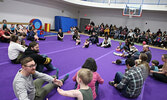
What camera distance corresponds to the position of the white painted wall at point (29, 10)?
35.8 ft

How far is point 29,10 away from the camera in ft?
42.1

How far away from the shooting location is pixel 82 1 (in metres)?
16.6

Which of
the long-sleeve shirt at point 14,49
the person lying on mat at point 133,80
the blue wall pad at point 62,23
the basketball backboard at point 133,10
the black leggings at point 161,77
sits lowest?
the black leggings at point 161,77

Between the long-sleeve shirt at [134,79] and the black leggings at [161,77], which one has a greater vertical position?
the long-sleeve shirt at [134,79]

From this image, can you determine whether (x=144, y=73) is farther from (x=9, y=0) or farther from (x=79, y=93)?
(x=9, y=0)

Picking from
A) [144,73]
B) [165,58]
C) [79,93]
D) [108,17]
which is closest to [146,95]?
[144,73]

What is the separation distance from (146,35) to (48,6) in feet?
43.7

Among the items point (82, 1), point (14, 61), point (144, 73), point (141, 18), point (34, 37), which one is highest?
point (82, 1)

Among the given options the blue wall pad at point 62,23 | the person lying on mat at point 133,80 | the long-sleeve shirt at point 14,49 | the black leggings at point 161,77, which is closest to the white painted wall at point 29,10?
the blue wall pad at point 62,23

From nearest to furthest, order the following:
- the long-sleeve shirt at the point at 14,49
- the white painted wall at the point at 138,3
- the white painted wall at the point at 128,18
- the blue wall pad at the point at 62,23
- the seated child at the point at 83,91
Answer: the seated child at the point at 83,91
the long-sleeve shirt at the point at 14,49
the white painted wall at the point at 138,3
the white painted wall at the point at 128,18
the blue wall pad at the point at 62,23

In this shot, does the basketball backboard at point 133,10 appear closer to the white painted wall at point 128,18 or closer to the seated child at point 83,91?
the white painted wall at point 128,18

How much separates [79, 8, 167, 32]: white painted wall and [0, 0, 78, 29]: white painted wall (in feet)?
16.3

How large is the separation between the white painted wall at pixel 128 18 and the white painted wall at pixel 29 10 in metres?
4.98

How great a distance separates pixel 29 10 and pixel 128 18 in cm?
1374
